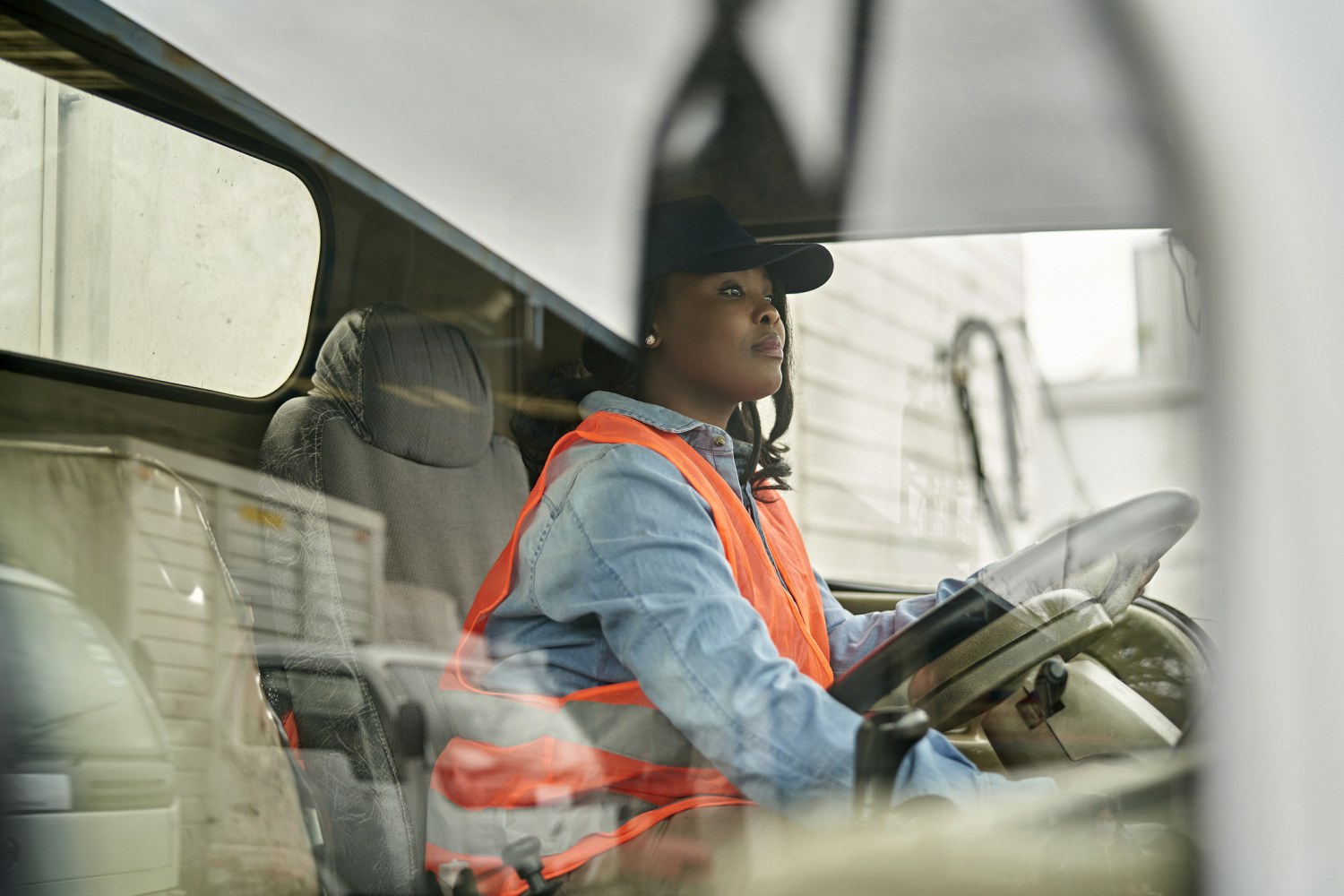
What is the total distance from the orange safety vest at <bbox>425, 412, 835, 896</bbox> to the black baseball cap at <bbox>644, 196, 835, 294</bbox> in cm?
17

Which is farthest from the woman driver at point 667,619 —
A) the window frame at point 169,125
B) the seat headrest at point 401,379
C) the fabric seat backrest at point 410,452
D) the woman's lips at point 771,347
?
the window frame at point 169,125

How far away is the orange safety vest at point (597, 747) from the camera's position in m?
1.09

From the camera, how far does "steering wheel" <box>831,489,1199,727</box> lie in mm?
1030

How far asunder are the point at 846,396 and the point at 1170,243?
0.96 feet

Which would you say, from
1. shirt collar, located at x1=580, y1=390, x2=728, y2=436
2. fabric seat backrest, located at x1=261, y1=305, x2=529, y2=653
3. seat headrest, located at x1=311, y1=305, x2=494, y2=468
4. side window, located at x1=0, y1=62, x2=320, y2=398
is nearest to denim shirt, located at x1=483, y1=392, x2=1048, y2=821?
shirt collar, located at x1=580, y1=390, x2=728, y2=436

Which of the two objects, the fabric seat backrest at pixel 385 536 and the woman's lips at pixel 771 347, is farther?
the fabric seat backrest at pixel 385 536

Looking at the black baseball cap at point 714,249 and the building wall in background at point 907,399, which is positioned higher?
the black baseball cap at point 714,249

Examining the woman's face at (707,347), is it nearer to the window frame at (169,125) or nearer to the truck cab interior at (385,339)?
the truck cab interior at (385,339)

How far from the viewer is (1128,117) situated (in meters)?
0.92

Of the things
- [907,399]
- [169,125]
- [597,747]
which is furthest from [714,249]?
[169,125]

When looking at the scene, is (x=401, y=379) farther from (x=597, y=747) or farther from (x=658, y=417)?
(x=597, y=747)

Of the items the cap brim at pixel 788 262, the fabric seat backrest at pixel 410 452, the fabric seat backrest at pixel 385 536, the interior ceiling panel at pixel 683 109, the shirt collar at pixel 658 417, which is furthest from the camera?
the fabric seat backrest at pixel 410 452

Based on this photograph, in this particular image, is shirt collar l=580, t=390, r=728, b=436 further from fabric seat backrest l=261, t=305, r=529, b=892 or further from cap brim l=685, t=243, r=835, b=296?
fabric seat backrest l=261, t=305, r=529, b=892

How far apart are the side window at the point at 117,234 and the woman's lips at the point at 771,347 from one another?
0.70 meters
